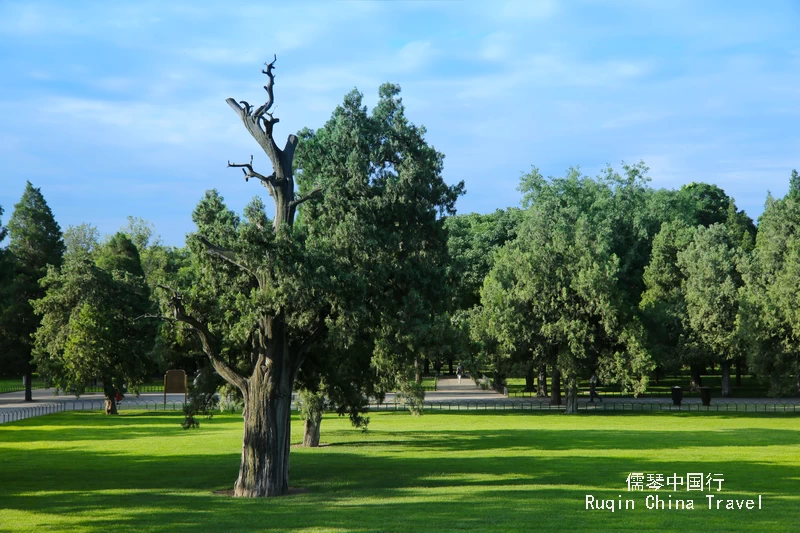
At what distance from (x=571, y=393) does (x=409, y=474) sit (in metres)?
34.1

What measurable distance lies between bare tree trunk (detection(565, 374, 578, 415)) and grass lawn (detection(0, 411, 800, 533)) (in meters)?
6.19

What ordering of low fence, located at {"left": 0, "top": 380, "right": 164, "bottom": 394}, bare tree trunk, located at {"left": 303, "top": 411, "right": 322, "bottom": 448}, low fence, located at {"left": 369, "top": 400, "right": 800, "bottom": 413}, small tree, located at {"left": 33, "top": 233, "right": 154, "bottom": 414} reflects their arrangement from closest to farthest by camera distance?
bare tree trunk, located at {"left": 303, "top": 411, "right": 322, "bottom": 448} < small tree, located at {"left": 33, "top": 233, "right": 154, "bottom": 414} < low fence, located at {"left": 369, "top": 400, "right": 800, "bottom": 413} < low fence, located at {"left": 0, "top": 380, "right": 164, "bottom": 394}

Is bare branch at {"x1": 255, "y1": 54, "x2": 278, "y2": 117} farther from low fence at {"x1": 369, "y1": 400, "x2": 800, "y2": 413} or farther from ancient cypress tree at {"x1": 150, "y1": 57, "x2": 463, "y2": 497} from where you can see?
low fence at {"x1": 369, "y1": 400, "x2": 800, "y2": 413}

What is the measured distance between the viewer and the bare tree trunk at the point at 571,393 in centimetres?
6181

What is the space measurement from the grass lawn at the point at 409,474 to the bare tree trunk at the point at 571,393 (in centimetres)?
619

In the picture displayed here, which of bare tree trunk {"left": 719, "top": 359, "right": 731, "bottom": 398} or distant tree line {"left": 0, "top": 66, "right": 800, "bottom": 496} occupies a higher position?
distant tree line {"left": 0, "top": 66, "right": 800, "bottom": 496}

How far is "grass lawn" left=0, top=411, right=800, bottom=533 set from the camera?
20.7m

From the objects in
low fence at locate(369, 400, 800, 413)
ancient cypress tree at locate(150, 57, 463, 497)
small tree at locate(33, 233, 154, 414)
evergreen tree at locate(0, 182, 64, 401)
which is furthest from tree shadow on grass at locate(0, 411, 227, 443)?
ancient cypress tree at locate(150, 57, 463, 497)

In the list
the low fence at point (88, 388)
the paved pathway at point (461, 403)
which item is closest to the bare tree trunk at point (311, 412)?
the paved pathway at point (461, 403)

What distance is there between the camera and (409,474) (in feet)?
101

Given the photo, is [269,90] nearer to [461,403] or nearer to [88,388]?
[461,403]

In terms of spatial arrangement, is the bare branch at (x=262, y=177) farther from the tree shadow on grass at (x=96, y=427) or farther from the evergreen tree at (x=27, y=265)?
the evergreen tree at (x=27, y=265)

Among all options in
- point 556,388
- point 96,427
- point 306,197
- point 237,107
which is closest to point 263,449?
point 306,197

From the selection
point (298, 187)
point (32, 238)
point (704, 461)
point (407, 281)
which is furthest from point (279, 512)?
point (32, 238)
